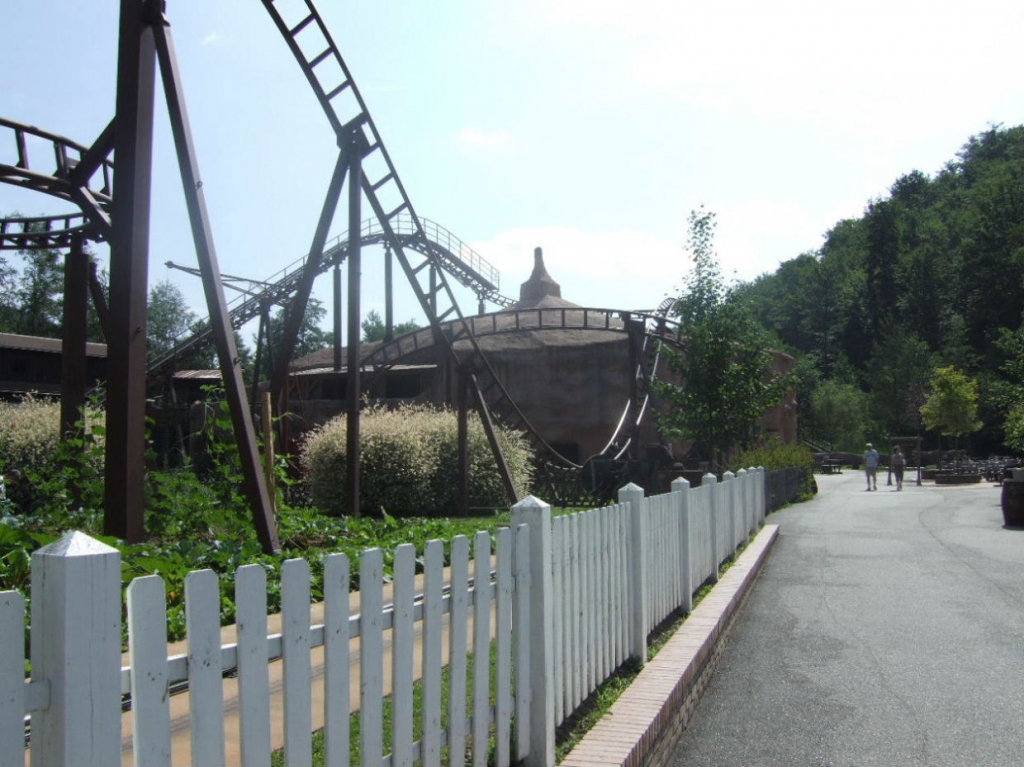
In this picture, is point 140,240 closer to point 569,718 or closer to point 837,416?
point 569,718

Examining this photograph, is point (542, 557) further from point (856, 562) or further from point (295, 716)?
point (856, 562)

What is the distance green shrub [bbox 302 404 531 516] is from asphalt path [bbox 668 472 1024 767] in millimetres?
7279

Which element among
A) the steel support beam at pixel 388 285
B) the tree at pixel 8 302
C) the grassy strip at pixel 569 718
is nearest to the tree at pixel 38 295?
the tree at pixel 8 302

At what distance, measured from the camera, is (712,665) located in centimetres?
725

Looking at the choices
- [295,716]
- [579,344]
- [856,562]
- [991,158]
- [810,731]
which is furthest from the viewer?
[991,158]

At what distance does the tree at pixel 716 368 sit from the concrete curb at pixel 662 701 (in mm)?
16388

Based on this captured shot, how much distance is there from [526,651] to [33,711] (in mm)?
2697

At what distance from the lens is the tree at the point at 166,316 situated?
9346 cm

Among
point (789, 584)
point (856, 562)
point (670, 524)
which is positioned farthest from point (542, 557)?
point (856, 562)

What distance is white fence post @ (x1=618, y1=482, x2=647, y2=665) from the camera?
6.42m

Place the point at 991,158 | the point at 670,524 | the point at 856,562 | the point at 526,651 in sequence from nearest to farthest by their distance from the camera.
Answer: the point at 526,651
the point at 670,524
the point at 856,562
the point at 991,158

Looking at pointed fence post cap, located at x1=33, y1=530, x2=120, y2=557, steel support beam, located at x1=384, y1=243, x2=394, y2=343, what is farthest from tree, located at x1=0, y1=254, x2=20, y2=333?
pointed fence post cap, located at x1=33, y1=530, x2=120, y2=557

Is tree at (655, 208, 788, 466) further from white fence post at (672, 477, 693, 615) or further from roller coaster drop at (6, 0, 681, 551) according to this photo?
white fence post at (672, 477, 693, 615)

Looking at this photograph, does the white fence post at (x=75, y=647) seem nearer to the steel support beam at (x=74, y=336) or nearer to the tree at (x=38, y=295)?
the steel support beam at (x=74, y=336)
